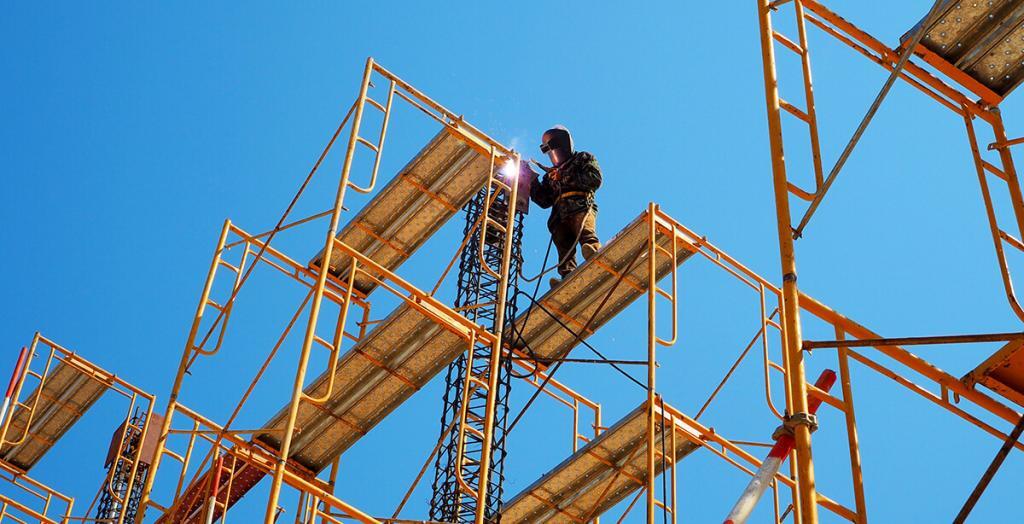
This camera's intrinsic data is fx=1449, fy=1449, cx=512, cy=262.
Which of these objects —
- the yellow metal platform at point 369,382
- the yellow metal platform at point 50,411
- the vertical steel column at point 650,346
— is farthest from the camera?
the yellow metal platform at point 50,411

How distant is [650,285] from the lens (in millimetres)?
16375

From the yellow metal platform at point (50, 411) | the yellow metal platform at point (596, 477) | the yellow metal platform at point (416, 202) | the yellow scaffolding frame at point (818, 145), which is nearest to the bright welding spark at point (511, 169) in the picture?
the yellow metal platform at point (416, 202)

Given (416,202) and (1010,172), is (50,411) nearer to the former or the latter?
(416,202)

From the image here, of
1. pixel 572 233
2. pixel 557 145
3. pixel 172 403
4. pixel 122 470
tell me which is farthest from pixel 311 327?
pixel 122 470

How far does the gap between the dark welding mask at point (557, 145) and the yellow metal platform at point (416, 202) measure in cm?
329

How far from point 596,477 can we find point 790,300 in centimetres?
985

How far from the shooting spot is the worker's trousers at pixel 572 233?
19.5 metres

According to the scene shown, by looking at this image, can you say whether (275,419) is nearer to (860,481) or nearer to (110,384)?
(110,384)

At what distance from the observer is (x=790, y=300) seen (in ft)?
29.0

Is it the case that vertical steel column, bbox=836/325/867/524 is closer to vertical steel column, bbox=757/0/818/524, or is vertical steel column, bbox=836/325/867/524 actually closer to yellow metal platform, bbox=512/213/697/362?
vertical steel column, bbox=757/0/818/524

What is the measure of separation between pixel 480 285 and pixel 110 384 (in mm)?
7055

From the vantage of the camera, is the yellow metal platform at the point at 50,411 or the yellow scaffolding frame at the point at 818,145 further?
the yellow metal platform at the point at 50,411

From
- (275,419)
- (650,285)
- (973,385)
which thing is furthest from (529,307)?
(973,385)

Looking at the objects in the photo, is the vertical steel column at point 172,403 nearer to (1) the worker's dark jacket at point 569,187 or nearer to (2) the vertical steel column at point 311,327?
(2) the vertical steel column at point 311,327
